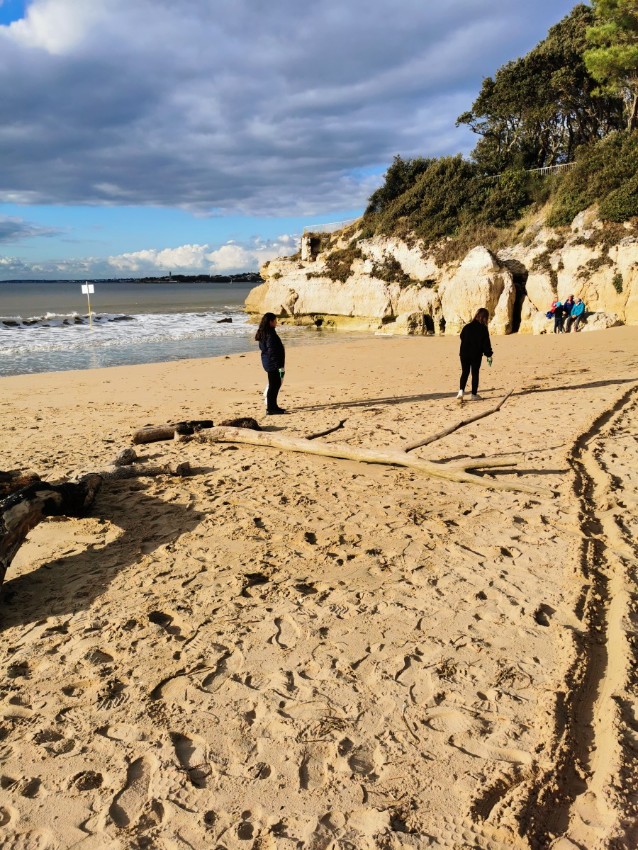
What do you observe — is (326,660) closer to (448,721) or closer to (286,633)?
(286,633)

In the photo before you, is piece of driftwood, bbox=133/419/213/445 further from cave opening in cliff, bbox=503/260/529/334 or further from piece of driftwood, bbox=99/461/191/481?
cave opening in cliff, bbox=503/260/529/334

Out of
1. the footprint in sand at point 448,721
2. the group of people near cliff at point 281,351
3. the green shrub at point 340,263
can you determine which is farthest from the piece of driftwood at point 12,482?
the green shrub at point 340,263

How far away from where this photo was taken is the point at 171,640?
3654 millimetres

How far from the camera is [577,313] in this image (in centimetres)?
2227

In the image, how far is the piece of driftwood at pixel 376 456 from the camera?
6215 mm

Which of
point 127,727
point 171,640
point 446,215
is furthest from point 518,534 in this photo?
point 446,215

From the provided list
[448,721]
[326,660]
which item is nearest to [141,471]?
[326,660]

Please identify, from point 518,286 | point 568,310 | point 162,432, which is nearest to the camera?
point 162,432

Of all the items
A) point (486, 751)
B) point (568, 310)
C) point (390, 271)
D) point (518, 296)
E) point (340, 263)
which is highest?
point (340, 263)

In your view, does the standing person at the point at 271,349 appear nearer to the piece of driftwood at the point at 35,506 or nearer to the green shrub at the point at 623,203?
the piece of driftwood at the point at 35,506

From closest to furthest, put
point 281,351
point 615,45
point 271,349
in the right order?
1. point 271,349
2. point 281,351
3. point 615,45

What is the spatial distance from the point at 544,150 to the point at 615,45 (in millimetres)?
8749

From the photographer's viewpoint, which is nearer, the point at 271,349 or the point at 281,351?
the point at 271,349

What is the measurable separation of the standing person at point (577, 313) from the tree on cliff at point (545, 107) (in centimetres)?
1344
